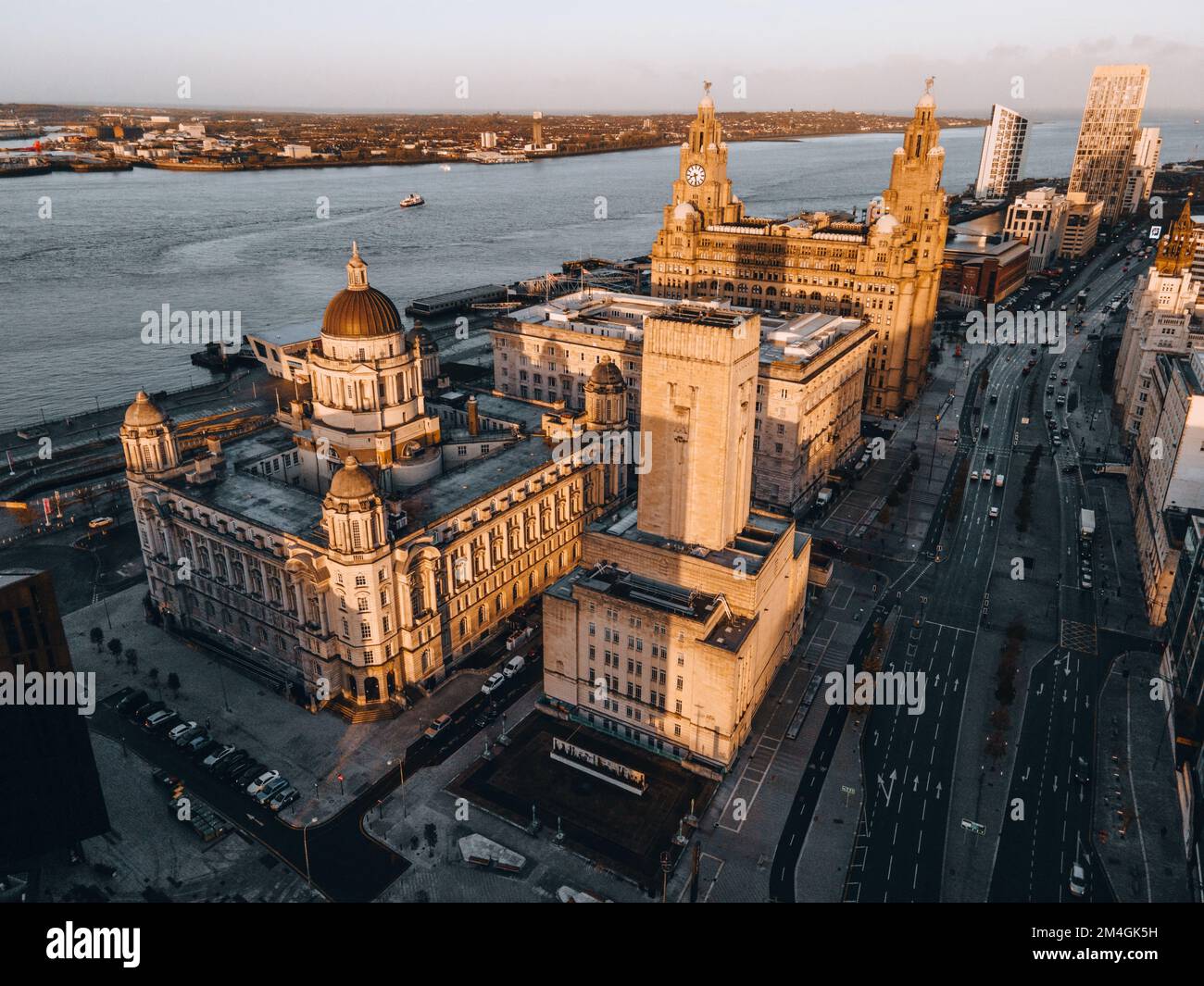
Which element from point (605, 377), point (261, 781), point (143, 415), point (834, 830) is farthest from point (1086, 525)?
point (143, 415)

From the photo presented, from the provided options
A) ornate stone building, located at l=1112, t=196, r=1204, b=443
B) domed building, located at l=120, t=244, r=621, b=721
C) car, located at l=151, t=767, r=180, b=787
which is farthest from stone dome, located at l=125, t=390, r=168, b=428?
ornate stone building, located at l=1112, t=196, r=1204, b=443

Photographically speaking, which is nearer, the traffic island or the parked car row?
the traffic island

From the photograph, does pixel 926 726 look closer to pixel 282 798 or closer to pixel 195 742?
pixel 282 798

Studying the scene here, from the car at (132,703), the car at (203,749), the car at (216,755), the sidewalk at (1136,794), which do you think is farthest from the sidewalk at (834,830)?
the car at (132,703)

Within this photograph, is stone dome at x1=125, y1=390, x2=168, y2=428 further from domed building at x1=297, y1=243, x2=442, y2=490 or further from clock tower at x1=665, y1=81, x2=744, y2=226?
clock tower at x1=665, y1=81, x2=744, y2=226
